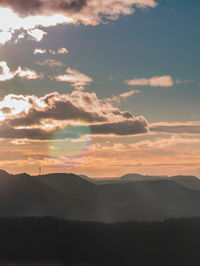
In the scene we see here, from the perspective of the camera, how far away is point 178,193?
182 meters

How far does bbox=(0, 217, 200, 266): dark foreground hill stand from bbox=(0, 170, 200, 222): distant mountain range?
59.4 m

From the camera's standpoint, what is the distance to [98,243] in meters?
46.8

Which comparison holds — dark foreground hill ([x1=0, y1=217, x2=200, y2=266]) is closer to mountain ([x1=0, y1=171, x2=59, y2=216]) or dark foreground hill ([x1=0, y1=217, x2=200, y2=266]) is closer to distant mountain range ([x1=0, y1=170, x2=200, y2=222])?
mountain ([x1=0, y1=171, x2=59, y2=216])

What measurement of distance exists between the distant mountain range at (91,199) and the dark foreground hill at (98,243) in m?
59.4

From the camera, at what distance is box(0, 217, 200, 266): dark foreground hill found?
39.9 metres

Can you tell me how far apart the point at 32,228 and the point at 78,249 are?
12.3 metres

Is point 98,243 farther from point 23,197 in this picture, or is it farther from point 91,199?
point 91,199

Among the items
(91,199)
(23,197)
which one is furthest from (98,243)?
(91,199)

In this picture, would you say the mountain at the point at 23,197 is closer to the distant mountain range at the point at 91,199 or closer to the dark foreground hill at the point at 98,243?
the distant mountain range at the point at 91,199

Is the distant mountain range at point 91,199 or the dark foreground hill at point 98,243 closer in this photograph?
the dark foreground hill at point 98,243

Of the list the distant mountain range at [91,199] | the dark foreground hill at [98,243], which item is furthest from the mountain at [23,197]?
the dark foreground hill at [98,243]

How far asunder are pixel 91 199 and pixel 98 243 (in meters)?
105

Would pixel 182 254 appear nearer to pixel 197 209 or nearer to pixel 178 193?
pixel 197 209

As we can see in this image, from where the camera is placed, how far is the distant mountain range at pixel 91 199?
388 ft
